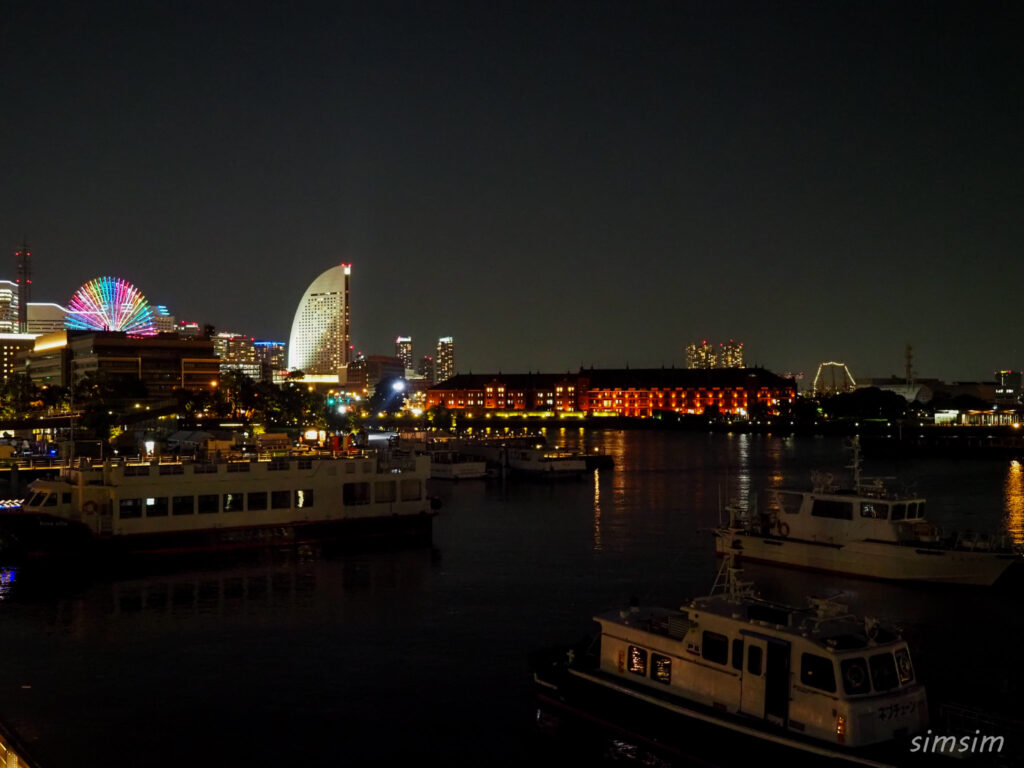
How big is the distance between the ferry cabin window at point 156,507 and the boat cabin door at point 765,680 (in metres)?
20.2

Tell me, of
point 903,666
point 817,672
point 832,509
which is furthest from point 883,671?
point 832,509

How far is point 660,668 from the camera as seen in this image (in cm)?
1248

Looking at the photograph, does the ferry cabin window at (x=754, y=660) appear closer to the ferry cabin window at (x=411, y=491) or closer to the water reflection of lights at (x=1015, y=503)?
the ferry cabin window at (x=411, y=491)

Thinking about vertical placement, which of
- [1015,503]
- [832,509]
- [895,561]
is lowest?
[1015,503]

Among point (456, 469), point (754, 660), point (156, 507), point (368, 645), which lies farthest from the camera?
point (456, 469)

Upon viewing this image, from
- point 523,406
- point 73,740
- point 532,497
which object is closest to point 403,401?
point 523,406

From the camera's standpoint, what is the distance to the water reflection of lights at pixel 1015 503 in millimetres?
35406

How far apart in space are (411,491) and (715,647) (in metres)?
20.7

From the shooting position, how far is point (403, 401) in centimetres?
15775

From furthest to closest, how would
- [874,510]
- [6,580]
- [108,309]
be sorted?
[108,309] < [874,510] < [6,580]

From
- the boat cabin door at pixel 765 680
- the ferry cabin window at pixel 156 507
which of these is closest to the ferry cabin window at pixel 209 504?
the ferry cabin window at pixel 156 507

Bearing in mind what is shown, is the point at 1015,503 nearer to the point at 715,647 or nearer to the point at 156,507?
the point at 156,507

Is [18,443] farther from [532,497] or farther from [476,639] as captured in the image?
[476,639]

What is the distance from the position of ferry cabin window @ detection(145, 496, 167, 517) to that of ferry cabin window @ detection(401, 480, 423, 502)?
755cm
